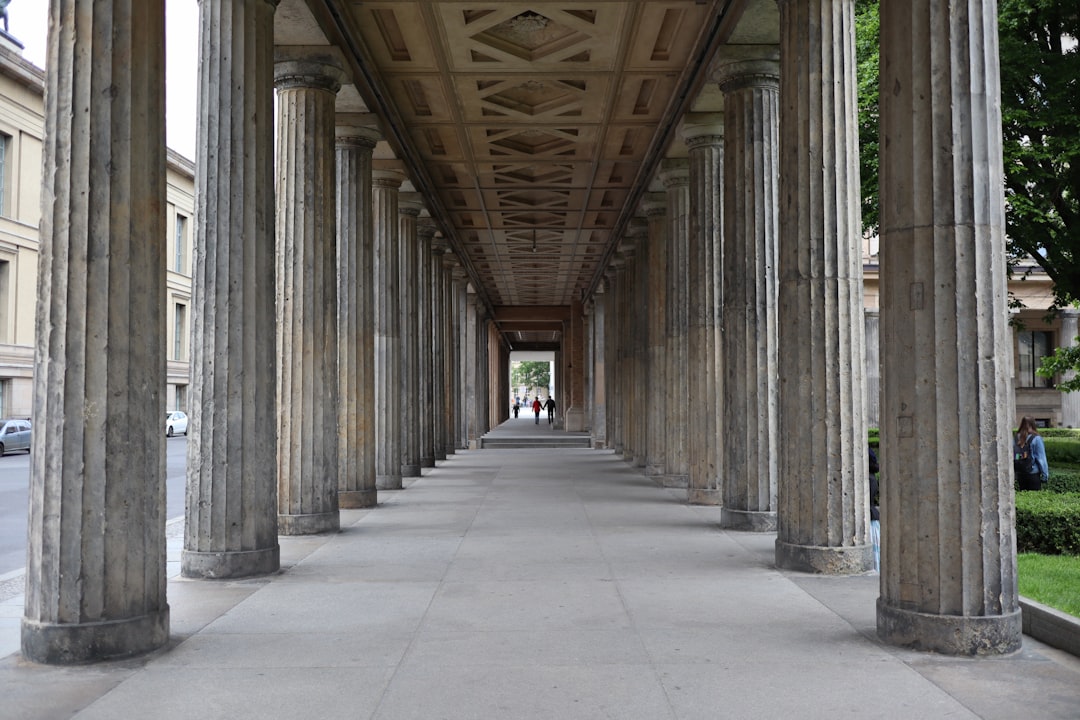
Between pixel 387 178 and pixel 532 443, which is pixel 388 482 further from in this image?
pixel 532 443

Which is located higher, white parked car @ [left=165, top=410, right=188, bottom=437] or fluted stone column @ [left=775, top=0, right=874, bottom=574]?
fluted stone column @ [left=775, top=0, right=874, bottom=574]

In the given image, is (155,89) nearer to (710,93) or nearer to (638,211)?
(710,93)

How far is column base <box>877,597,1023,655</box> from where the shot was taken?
645 cm

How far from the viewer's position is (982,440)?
6.54 meters

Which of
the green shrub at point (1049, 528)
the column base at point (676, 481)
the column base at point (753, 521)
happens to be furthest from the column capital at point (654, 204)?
the green shrub at point (1049, 528)

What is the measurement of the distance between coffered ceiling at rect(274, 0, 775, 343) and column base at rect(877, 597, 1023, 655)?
25.5 ft

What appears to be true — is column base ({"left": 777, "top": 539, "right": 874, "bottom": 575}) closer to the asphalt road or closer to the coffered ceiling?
the asphalt road

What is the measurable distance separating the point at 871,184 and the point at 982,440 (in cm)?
1406

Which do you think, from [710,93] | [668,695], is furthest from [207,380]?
[710,93]

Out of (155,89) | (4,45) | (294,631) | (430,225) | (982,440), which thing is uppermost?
(4,45)

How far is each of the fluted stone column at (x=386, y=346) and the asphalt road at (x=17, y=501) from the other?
11.8 feet

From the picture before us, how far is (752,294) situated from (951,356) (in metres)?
6.26

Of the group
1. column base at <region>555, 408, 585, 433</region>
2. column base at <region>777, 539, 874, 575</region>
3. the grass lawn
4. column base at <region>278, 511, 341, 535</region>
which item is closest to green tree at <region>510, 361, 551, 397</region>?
column base at <region>555, 408, 585, 433</region>

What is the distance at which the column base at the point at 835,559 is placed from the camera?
955 centimetres
